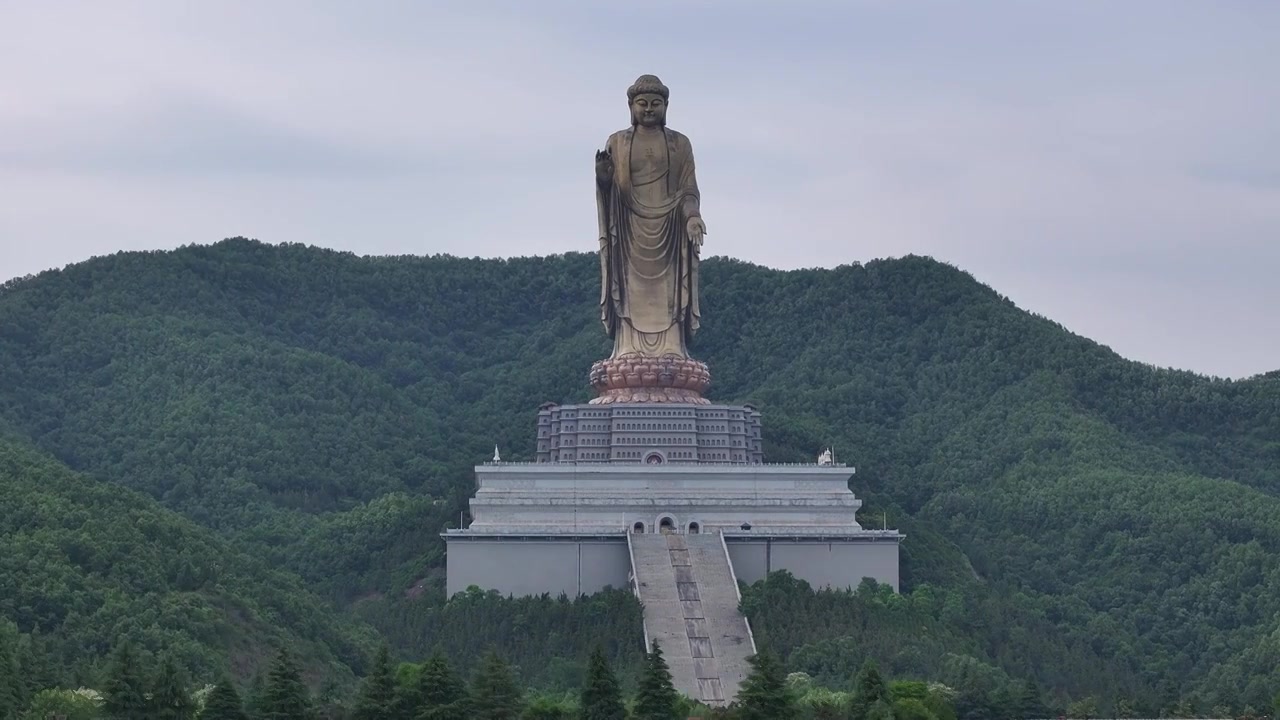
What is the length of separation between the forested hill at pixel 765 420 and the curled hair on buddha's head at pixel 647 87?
26.6 feet

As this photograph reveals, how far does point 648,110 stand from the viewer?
181ft

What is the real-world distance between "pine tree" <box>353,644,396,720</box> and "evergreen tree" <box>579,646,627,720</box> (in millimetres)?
2338

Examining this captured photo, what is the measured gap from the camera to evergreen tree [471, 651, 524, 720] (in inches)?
1463

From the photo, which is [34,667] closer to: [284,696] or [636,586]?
[284,696]

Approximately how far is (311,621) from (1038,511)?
16.3m

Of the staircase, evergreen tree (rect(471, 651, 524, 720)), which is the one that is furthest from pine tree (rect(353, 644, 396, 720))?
the staircase

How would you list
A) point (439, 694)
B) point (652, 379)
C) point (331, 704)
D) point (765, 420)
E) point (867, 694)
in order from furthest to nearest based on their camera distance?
point (765, 420) < point (652, 379) < point (331, 704) < point (867, 694) < point (439, 694)

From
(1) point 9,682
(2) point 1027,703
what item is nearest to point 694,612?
(2) point 1027,703

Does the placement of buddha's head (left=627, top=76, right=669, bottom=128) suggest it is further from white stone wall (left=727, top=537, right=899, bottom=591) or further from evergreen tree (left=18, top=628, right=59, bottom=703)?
evergreen tree (left=18, top=628, right=59, bottom=703)

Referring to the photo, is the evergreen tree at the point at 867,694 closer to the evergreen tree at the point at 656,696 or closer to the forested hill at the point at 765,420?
the evergreen tree at the point at 656,696

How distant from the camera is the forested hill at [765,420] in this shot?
51875 mm

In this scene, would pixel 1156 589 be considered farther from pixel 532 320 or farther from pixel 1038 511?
pixel 532 320

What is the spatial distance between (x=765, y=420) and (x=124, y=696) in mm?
27192

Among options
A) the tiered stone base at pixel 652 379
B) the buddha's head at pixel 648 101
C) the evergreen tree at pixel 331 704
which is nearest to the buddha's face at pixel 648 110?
the buddha's head at pixel 648 101
